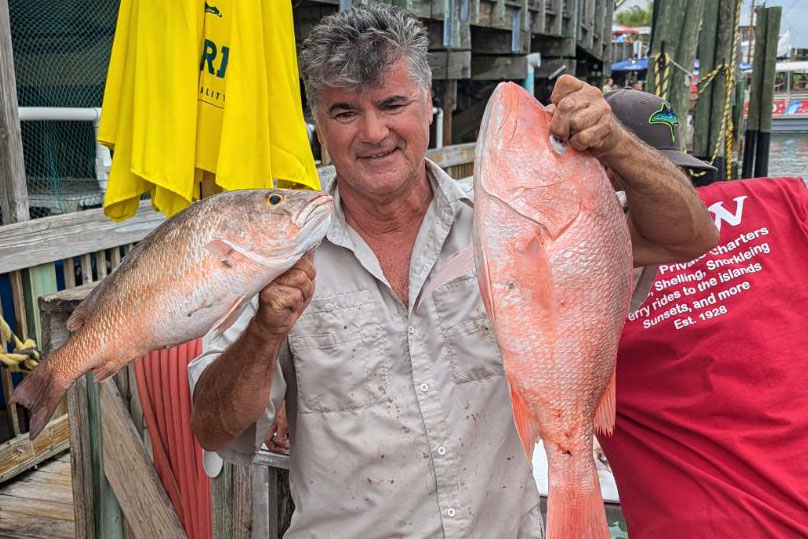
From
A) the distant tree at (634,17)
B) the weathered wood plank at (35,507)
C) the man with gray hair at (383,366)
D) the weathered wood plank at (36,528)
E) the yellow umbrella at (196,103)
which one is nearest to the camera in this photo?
the man with gray hair at (383,366)

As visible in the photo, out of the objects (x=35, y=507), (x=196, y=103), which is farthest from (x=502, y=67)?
(x=35, y=507)

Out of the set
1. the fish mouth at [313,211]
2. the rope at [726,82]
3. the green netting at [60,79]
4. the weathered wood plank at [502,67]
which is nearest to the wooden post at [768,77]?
the weathered wood plank at [502,67]

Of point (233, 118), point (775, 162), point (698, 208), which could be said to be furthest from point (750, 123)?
point (775, 162)

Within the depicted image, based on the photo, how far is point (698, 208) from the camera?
6.80 feet

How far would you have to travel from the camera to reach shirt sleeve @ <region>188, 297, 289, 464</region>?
233 cm

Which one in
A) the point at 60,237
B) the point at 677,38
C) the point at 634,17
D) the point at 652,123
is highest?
the point at 634,17

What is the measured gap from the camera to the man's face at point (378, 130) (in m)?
2.39

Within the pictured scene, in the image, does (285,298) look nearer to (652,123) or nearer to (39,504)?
(652,123)

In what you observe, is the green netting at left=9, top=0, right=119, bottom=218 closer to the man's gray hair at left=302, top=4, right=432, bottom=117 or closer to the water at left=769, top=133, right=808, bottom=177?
the man's gray hair at left=302, top=4, right=432, bottom=117

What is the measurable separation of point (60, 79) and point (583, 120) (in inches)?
261

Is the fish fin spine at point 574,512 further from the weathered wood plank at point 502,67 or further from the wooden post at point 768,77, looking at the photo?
the weathered wood plank at point 502,67

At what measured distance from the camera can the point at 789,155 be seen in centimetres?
3222

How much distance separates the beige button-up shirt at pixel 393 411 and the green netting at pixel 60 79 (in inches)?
165

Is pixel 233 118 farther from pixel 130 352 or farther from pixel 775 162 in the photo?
pixel 775 162
